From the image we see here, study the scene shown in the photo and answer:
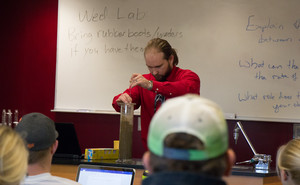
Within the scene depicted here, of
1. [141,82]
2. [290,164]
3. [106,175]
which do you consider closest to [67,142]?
[141,82]

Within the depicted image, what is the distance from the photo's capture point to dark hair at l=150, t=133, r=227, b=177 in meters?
0.81

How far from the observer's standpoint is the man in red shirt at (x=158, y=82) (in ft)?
9.84

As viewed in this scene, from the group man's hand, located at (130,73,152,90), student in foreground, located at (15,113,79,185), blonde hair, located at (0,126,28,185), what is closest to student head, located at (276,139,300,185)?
student in foreground, located at (15,113,79,185)

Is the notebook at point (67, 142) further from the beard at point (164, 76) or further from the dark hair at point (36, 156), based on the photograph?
the dark hair at point (36, 156)

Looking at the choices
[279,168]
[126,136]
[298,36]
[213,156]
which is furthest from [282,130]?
[213,156]

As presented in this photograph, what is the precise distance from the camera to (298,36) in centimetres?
413

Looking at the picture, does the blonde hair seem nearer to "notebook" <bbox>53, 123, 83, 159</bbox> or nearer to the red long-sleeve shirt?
the red long-sleeve shirt

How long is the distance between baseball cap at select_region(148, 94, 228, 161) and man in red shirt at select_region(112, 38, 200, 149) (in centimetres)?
212

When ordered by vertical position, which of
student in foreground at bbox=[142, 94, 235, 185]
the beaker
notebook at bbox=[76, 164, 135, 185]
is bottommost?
notebook at bbox=[76, 164, 135, 185]

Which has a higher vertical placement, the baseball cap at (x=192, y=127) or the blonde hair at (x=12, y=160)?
the baseball cap at (x=192, y=127)

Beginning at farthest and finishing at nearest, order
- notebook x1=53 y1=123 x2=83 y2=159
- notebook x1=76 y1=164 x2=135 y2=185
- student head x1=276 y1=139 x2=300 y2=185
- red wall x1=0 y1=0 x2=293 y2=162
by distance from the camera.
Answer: red wall x1=0 y1=0 x2=293 y2=162 < notebook x1=53 y1=123 x2=83 y2=159 < notebook x1=76 y1=164 x2=135 y2=185 < student head x1=276 y1=139 x2=300 y2=185

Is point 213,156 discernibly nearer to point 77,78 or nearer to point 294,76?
point 294,76

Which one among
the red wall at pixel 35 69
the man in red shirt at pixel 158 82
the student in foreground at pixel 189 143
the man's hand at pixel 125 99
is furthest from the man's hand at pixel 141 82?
the student in foreground at pixel 189 143

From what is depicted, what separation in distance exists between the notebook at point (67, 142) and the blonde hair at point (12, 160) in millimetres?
2037
